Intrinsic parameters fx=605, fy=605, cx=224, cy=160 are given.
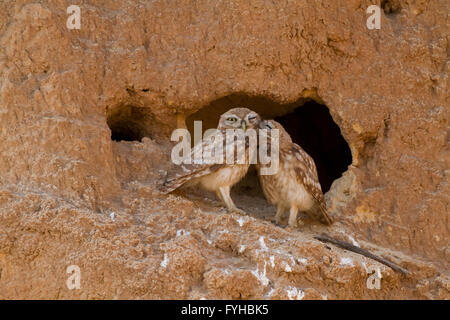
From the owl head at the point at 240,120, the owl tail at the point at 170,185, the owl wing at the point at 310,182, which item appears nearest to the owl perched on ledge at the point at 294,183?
the owl wing at the point at 310,182

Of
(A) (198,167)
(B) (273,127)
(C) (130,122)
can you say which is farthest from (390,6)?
(C) (130,122)

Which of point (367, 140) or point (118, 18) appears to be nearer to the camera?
point (118, 18)

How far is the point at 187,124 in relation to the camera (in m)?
6.59

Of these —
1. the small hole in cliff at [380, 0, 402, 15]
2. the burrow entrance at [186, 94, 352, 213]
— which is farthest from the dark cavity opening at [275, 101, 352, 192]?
the small hole in cliff at [380, 0, 402, 15]

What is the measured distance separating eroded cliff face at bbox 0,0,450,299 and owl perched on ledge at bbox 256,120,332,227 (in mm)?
202

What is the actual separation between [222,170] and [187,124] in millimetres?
1290

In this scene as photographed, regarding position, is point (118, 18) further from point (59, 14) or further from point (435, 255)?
point (435, 255)

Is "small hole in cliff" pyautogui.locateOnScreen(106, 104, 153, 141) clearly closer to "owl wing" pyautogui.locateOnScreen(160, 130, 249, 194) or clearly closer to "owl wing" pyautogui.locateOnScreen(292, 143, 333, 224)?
Answer: "owl wing" pyautogui.locateOnScreen(160, 130, 249, 194)

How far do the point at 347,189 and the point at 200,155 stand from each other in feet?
5.10

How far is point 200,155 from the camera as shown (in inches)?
213

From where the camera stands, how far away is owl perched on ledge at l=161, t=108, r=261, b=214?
5297mm

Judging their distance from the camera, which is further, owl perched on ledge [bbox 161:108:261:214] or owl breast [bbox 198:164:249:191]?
owl breast [bbox 198:164:249:191]

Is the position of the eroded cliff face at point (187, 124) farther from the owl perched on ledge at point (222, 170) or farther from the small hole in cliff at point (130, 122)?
the owl perched on ledge at point (222, 170)
